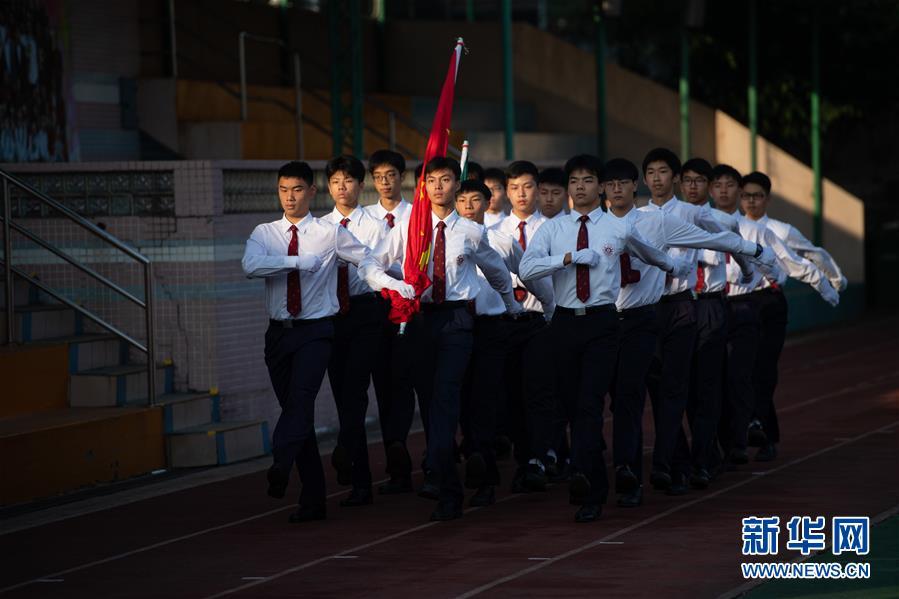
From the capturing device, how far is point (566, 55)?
30.2 metres

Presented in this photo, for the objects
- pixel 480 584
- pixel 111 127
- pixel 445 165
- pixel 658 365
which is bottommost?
pixel 480 584

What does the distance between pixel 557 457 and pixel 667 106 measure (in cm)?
1910

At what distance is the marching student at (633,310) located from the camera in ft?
38.4

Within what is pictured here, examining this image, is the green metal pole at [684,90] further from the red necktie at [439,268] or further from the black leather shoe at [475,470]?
the black leather shoe at [475,470]

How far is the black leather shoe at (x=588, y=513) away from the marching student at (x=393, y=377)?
59.6 inches

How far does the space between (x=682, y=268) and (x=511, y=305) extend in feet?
4.15

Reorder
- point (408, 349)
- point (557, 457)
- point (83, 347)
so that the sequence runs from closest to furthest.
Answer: point (408, 349), point (557, 457), point (83, 347)

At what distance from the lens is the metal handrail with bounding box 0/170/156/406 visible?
14.2 meters

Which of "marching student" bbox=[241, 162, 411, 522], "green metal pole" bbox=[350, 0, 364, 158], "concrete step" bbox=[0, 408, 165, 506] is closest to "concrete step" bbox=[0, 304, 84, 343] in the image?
"concrete step" bbox=[0, 408, 165, 506]

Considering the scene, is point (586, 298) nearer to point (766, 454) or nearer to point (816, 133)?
point (766, 454)

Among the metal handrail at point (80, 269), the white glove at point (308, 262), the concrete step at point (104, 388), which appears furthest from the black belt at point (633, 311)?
the concrete step at point (104, 388)

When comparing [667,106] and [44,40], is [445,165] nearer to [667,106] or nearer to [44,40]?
[44,40]

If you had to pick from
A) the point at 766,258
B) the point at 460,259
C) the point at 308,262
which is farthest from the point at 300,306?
the point at 766,258

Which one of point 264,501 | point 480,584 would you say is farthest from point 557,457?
point 480,584
